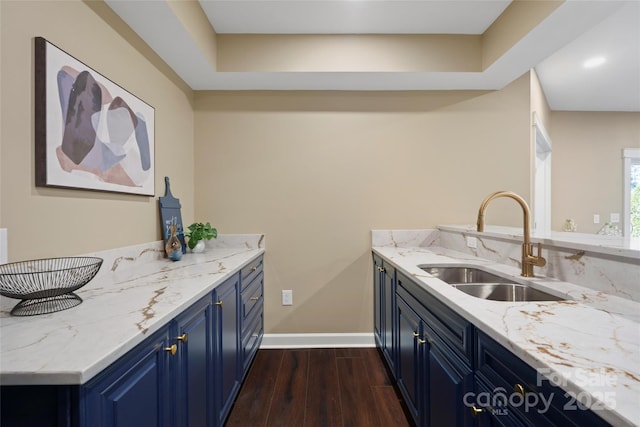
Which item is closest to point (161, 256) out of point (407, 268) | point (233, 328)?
point (233, 328)

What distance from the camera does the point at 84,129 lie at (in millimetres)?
1295

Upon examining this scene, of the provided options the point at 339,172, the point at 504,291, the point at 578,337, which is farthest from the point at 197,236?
the point at 578,337

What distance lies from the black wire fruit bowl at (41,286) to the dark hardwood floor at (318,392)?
3.92ft

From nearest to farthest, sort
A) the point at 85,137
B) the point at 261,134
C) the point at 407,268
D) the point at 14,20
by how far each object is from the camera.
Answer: the point at 14,20, the point at 85,137, the point at 407,268, the point at 261,134

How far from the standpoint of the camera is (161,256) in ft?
6.33

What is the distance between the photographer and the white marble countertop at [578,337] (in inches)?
19.2

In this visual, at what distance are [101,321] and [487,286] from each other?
5.27 feet

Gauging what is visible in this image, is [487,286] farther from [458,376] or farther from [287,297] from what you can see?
[287,297]

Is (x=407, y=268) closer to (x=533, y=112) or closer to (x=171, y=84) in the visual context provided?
(x=171, y=84)

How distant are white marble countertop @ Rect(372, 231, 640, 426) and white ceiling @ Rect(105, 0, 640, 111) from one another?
163cm

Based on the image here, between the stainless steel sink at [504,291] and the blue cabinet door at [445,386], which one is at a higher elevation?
the stainless steel sink at [504,291]

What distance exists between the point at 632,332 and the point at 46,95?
2.13 meters

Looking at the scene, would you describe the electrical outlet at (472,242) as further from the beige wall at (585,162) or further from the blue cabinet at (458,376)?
the beige wall at (585,162)

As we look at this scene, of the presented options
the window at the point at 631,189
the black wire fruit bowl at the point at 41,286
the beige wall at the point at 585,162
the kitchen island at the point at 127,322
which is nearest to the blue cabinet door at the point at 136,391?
the kitchen island at the point at 127,322
